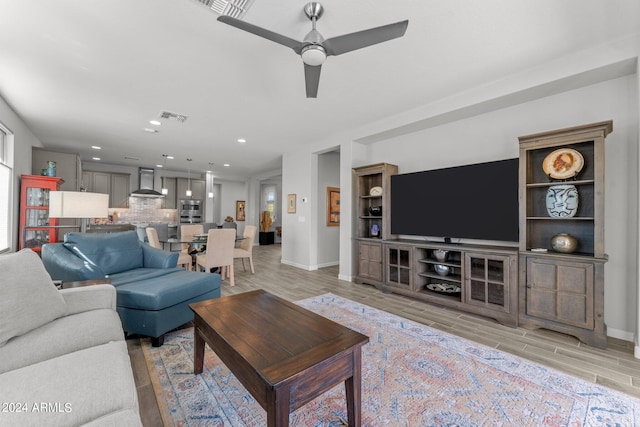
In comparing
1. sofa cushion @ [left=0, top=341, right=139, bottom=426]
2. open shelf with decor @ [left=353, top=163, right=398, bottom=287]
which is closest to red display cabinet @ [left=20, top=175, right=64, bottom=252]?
sofa cushion @ [left=0, top=341, right=139, bottom=426]

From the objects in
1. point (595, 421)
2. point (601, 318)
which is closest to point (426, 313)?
point (601, 318)

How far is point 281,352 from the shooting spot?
1.33 metres

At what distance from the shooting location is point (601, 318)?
2.36 metres

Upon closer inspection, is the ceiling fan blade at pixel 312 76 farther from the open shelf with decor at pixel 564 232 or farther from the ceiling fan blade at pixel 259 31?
the open shelf with decor at pixel 564 232

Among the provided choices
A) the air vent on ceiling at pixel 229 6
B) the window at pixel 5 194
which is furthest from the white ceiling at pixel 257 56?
the window at pixel 5 194

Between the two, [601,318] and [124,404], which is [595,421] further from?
[124,404]

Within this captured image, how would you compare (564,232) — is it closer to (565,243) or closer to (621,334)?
(565,243)

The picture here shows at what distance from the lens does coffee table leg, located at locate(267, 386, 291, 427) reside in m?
1.10

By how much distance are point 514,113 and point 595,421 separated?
3067 mm

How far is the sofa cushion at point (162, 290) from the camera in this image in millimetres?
2307

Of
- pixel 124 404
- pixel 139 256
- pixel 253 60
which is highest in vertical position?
pixel 253 60

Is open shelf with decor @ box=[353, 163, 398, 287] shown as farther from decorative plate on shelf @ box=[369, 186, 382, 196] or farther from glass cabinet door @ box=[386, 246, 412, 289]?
glass cabinet door @ box=[386, 246, 412, 289]

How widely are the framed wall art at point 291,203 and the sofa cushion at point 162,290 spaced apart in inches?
137

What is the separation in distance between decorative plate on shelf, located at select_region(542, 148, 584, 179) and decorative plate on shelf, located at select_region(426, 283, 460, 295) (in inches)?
66.5
